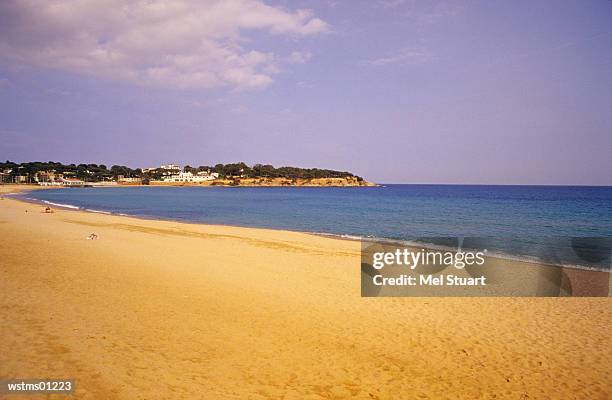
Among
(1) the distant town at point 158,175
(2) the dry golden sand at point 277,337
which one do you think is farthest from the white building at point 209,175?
(2) the dry golden sand at point 277,337

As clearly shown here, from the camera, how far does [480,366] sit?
579cm

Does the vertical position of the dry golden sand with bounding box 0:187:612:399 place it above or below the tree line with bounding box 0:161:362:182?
below

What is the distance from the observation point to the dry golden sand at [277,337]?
195 inches

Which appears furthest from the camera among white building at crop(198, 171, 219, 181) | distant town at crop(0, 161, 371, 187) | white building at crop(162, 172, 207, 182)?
white building at crop(198, 171, 219, 181)

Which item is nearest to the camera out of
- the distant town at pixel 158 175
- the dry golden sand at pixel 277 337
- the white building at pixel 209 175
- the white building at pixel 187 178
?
the dry golden sand at pixel 277 337

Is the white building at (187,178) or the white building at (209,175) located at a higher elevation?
the white building at (209,175)

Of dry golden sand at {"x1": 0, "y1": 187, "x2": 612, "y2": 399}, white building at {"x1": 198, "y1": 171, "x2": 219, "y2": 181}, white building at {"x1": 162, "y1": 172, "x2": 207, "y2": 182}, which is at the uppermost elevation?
white building at {"x1": 198, "y1": 171, "x2": 219, "y2": 181}

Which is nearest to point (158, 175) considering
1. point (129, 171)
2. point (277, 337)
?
point (129, 171)

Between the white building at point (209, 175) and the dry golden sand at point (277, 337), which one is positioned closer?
the dry golden sand at point (277, 337)

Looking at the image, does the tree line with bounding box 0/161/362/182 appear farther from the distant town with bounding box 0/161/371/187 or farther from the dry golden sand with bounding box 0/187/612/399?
the dry golden sand with bounding box 0/187/612/399

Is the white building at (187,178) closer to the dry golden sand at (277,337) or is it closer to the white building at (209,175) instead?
the white building at (209,175)

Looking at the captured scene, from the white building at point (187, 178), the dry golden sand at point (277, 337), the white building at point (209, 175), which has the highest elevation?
the white building at point (209, 175)

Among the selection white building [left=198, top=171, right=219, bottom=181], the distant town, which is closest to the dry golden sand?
the distant town

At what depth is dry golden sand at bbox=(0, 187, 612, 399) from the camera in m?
4.95
